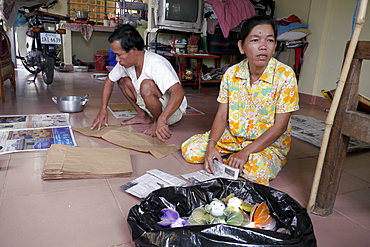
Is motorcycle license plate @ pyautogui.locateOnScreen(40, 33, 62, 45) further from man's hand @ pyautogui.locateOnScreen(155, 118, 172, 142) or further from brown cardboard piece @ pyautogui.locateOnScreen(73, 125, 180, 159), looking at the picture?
man's hand @ pyautogui.locateOnScreen(155, 118, 172, 142)

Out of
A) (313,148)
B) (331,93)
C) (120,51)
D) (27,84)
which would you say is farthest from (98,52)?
(331,93)

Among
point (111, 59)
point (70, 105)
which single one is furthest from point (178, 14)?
point (70, 105)

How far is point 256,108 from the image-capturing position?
1462 millimetres

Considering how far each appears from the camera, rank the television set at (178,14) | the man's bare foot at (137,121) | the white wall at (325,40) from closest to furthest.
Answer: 1. the man's bare foot at (137,121)
2. the white wall at (325,40)
3. the television set at (178,14)

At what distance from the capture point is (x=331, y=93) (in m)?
1.34

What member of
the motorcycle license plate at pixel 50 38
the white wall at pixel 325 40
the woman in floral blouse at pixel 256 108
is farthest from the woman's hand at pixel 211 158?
the motorcycle license plate at pixel 50 38

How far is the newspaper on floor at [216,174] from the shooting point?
1315mm

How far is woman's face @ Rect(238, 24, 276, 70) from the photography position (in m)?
1.29

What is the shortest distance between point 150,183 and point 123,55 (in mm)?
940

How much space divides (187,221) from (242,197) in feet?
0.83

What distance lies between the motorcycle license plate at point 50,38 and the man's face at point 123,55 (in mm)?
2528

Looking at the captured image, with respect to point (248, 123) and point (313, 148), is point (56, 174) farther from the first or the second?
point (313, 148)

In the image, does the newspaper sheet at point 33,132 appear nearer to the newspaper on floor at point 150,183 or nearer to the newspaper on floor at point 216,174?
the newspaper on floor at point 150,183

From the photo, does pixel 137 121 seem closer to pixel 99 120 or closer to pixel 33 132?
pixel 99 120
